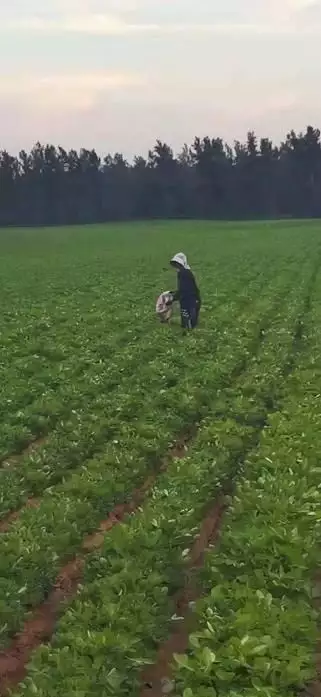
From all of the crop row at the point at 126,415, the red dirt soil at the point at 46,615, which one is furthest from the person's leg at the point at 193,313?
the red dirt soil at the point at 46,615

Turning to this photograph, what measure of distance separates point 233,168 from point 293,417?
3843 inches

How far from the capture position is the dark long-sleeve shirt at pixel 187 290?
17.7 meters

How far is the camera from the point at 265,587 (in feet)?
19.1

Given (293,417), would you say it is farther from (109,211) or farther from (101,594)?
(109,211)

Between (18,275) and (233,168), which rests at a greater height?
(233,168)

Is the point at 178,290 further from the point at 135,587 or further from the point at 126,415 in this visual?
the point at 135,587

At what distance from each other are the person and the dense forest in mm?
87139

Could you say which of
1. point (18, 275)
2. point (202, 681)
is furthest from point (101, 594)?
point (18, 275)

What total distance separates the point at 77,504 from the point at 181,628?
7.05ft

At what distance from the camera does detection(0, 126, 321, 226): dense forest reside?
10425 centimetres

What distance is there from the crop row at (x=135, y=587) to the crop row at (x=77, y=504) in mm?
384

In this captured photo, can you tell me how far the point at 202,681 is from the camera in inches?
188


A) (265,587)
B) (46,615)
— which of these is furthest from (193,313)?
(265,587)

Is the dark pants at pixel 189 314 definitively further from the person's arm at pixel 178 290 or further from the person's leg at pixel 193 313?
the person's arm at pixel 178 290
